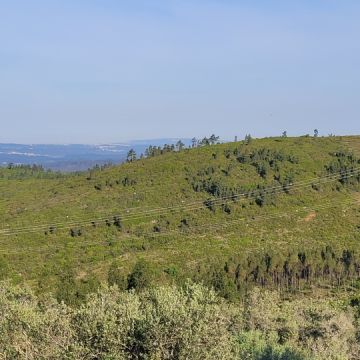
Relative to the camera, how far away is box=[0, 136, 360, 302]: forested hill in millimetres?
86250

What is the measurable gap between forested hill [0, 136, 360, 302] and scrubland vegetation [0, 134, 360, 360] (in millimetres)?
334

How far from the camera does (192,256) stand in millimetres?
100625

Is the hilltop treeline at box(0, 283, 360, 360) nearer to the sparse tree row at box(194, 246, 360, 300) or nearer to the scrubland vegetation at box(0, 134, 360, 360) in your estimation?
the scrubland vegetation at box(0, 134, 360, 360)

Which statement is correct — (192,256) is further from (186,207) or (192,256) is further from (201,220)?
(186,207)

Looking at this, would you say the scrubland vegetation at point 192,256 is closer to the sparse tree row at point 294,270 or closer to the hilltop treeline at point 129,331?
the hilltop treeline at point 129,331

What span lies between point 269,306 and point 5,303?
27.5m

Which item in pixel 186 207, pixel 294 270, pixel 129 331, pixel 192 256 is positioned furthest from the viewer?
pixel 186 207

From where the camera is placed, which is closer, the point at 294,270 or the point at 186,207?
the point at 294,270

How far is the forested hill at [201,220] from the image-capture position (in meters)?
86.2

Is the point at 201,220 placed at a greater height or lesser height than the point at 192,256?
greater

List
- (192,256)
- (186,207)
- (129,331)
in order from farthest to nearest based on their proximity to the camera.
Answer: (186,207) < (192,256) < (129,331)

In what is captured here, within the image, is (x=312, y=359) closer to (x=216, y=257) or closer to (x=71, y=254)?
A: (x=216, y=257)

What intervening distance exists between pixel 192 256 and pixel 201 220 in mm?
21209

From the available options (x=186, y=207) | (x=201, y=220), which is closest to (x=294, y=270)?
(x=201, y=220)
